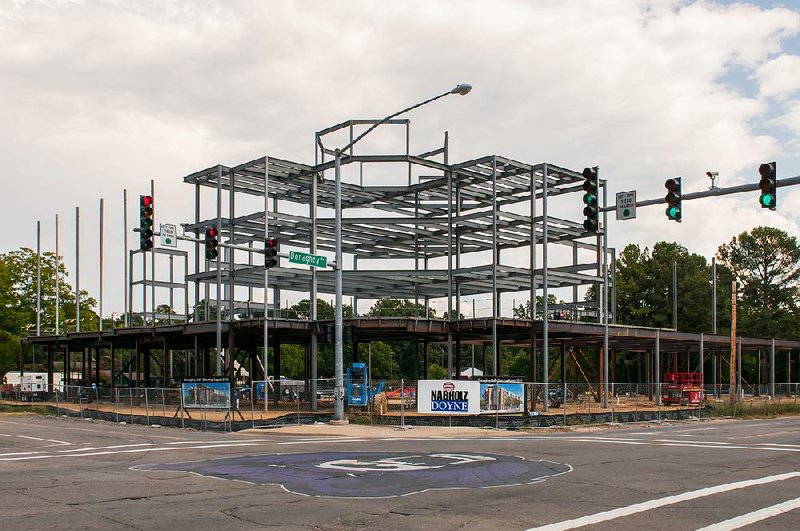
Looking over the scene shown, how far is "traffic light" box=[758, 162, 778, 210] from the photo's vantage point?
1966cm

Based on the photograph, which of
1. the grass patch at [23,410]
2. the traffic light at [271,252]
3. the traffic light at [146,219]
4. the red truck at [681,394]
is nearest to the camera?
the traffic light at [146,219]

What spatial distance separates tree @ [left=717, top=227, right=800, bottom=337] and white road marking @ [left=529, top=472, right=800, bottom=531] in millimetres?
96230

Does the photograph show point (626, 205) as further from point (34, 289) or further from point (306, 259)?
point (34, 289)

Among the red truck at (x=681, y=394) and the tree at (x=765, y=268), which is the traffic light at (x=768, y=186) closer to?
the red truck at (x=681, y=394)

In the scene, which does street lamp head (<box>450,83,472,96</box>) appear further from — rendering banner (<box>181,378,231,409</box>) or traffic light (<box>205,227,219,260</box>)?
rendering banner (<box>181,378,231,409</box>)

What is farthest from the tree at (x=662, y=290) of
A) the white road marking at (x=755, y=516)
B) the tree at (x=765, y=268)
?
the white road marking at (x=755, y=516)

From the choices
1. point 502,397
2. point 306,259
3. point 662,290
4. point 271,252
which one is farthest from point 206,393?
point 662,290

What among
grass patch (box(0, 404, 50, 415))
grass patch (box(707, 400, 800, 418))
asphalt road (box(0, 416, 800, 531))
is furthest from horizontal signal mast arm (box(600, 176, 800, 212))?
grass patch (box(0, 404, 50, 415))

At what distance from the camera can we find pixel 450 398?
113ft

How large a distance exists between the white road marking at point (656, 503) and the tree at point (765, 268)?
96230 mm

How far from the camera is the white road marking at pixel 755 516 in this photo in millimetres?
11242

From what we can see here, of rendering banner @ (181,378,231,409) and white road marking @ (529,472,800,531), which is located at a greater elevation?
white road marking @ (529,472,800,531)

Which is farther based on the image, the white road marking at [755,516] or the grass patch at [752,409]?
the grass patch at [752,409]

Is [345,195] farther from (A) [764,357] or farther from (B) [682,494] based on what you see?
(A) [764,357]
